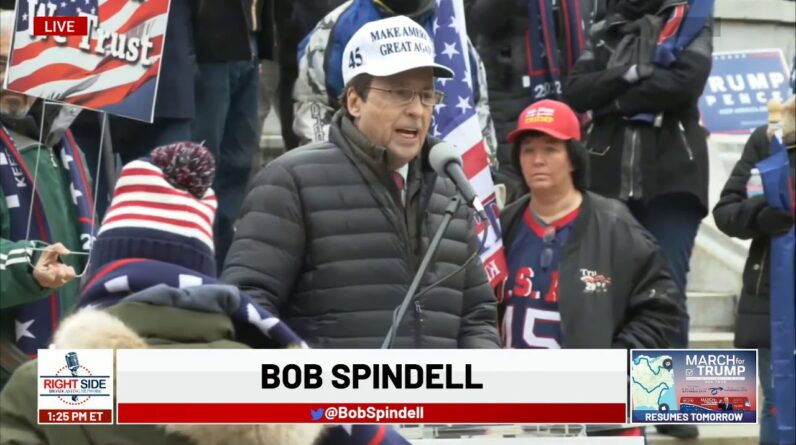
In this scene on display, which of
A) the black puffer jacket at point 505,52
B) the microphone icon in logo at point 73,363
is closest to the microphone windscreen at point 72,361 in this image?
the microphone icon in logo at point 73,363

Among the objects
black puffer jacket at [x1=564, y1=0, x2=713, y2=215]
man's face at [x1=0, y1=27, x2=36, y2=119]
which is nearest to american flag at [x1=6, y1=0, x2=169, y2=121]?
man's face at [x1=0, y1=27, x2=36, y2=119]

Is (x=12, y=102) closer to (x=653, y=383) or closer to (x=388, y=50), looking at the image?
(x=388, y=50)

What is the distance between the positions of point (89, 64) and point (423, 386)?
1.06 m

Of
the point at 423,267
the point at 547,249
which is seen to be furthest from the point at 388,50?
the point at 547,249

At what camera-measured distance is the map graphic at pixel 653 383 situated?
3873 mm

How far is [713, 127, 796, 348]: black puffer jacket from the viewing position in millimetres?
4363

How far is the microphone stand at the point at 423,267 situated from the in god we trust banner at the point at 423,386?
0.05 m

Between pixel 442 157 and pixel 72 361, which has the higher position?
pixel 442 157

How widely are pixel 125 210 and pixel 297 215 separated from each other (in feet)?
3.35

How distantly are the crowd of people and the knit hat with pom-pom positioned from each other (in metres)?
0.70

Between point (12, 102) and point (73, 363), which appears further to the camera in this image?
point (12, 102)

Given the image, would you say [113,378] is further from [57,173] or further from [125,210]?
[57,173]

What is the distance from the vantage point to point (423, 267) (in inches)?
156

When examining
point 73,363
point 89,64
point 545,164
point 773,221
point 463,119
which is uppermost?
point 89,64
